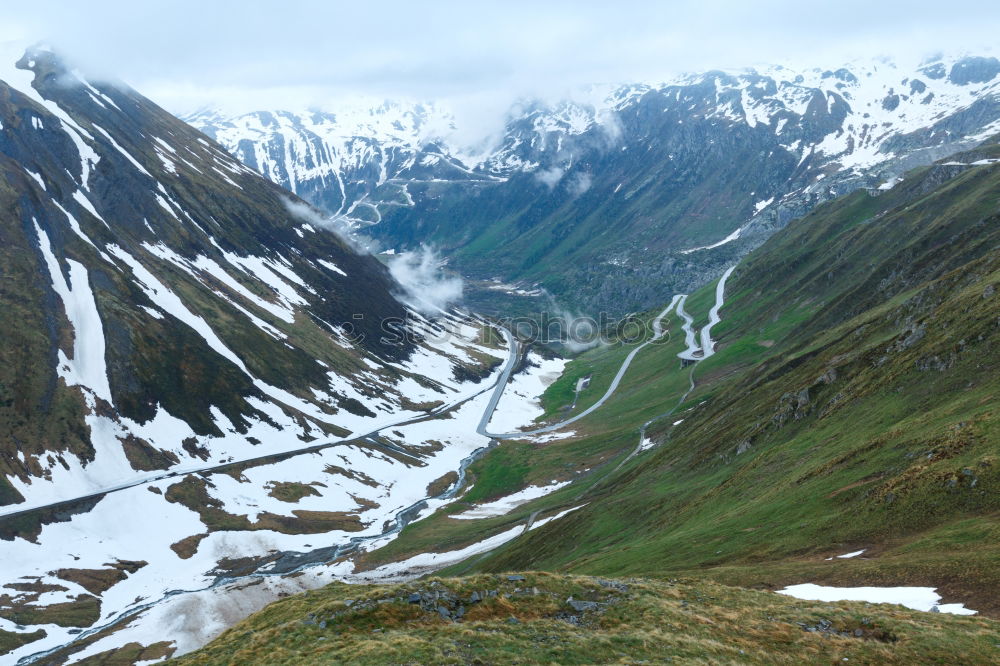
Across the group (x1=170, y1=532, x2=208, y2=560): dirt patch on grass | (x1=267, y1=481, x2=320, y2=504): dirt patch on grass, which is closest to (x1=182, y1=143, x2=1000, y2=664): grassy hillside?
(x1=267, y1=481, x2=320, y2=504): dirt patch on grass

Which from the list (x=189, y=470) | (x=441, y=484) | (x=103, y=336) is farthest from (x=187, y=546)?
(x=103, y=336)

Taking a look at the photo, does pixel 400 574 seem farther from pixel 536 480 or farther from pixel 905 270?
pixel 905 270

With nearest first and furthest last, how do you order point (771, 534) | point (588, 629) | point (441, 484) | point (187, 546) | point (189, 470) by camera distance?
1. point (588, 629)
2. point (771, 534)
3. point (187, 546)
4. point (189, 470)
5. point (441, 484)

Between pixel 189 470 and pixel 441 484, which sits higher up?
pixel 189 470

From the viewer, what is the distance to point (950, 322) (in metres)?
76.3

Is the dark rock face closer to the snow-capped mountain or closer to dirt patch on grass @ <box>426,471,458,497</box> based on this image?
the snow-capped mountain

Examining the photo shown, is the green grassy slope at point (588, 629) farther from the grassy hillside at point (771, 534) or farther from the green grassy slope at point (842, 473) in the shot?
the green grassy slope at point (842, 473)

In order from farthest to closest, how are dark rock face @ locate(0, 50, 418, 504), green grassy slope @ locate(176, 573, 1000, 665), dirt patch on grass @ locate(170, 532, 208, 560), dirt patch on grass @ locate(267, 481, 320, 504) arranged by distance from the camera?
dirt patch on grass @ locate(267, 481, 320, 504) < dark rock face @ locate(0, 50, 418, 504) < dirt patch on grass @ locate(170, 532, 208, 560) < green grassy slope @ locate(176, 573, 1000, 665)

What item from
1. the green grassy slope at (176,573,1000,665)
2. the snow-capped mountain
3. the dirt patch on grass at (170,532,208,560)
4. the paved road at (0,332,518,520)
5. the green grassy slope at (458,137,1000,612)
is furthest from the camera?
the dirt patch on grass at (170,532,208,560)

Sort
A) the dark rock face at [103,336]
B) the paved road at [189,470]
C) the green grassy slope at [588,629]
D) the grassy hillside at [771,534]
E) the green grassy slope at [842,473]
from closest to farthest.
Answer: the green grassy slope at [588,629] < the grassy hillside at [771,534] < the green grassy slope at [842,473] < the paved road at [189,470] < the dark rock face at [103,336]

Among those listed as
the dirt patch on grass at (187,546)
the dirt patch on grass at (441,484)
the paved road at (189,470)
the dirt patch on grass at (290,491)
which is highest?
the paved road at (189,470)

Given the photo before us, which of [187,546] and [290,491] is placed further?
[290,491]

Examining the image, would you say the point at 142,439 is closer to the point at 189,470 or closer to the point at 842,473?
the point at 189,470

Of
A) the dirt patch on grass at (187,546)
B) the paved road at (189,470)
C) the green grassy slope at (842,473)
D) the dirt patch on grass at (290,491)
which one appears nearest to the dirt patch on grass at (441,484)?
the paved road at (189,470)
